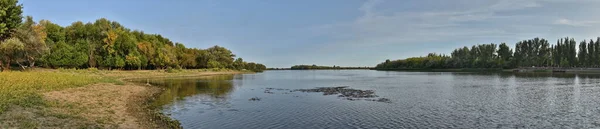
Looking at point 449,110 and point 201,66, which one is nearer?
point 449,110

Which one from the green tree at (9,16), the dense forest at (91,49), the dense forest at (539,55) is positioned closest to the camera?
the green tree at (9,16)

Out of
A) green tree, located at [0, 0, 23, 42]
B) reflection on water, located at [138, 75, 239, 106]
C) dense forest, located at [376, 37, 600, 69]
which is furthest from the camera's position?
dense forest, located at [376, 37, 600, 69]

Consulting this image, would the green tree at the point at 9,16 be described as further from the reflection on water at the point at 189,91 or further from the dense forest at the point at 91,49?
the reflection on water at the point at 189,91

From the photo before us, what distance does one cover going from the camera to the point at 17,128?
13039 millimetres

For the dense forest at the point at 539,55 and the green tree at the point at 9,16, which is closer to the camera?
the green tree at the point at 9,16

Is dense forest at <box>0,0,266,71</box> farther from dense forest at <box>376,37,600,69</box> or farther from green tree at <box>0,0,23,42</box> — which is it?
dense forest at <box>376,37,600,69</box>

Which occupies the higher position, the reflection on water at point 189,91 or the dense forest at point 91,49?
the dense forest at point 91,49

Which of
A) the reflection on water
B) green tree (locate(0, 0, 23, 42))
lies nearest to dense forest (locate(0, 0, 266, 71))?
green tree (locate(0, 0, 23, 42))

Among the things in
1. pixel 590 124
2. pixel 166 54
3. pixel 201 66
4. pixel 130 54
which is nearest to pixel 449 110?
pixel 590 124

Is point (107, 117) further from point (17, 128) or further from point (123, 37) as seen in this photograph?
point (123, 37)

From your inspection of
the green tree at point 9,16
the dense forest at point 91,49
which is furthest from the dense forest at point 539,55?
the green tree at point 9,16

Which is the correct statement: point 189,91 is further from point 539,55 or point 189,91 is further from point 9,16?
point 539,55

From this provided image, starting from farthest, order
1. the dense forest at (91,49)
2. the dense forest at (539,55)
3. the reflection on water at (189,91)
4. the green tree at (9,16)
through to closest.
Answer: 1. the dense forest at (539,55)
2. the dense forest at (91,49)
3. the green tree at (9,16)
4. the reflection on water at (189,91)

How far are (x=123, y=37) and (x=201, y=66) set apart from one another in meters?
60.0
